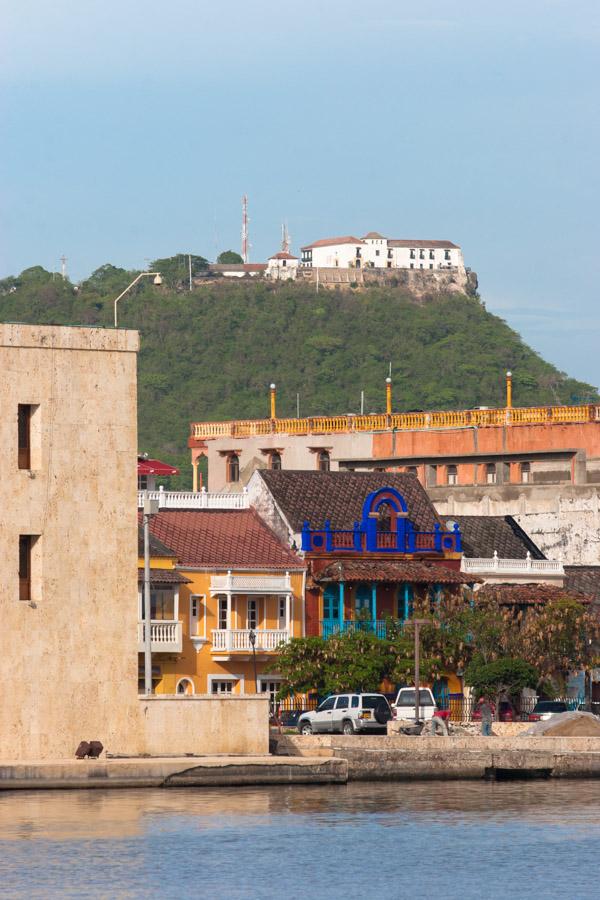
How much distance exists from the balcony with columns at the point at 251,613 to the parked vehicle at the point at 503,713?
20.5 ft

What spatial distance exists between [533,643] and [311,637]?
286 inches

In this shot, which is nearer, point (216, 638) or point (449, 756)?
point (449, 756)

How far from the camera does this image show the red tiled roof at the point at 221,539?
73.8m

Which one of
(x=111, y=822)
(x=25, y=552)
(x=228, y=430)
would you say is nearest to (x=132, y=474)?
(x=25, y=552)

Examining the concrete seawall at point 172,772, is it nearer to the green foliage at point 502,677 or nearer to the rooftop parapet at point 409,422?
the green foliage at point 502,677

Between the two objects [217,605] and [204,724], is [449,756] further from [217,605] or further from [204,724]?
[217,605]

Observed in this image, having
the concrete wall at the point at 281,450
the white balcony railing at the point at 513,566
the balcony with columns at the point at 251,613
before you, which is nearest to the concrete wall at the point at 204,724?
the balcony with columns at the point at 251,613

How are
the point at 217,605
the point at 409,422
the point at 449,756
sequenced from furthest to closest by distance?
the point at 409,422, the point at 217,605, the point at 449,756

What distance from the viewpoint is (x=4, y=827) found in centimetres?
4756

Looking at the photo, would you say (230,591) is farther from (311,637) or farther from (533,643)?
(533,643)

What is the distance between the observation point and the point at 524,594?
77312mm

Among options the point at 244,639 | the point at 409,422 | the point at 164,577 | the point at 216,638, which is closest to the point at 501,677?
the point at 244,639

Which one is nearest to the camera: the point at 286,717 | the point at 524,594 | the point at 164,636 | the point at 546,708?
the point at 164,636

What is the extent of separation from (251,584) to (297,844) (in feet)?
86.4
